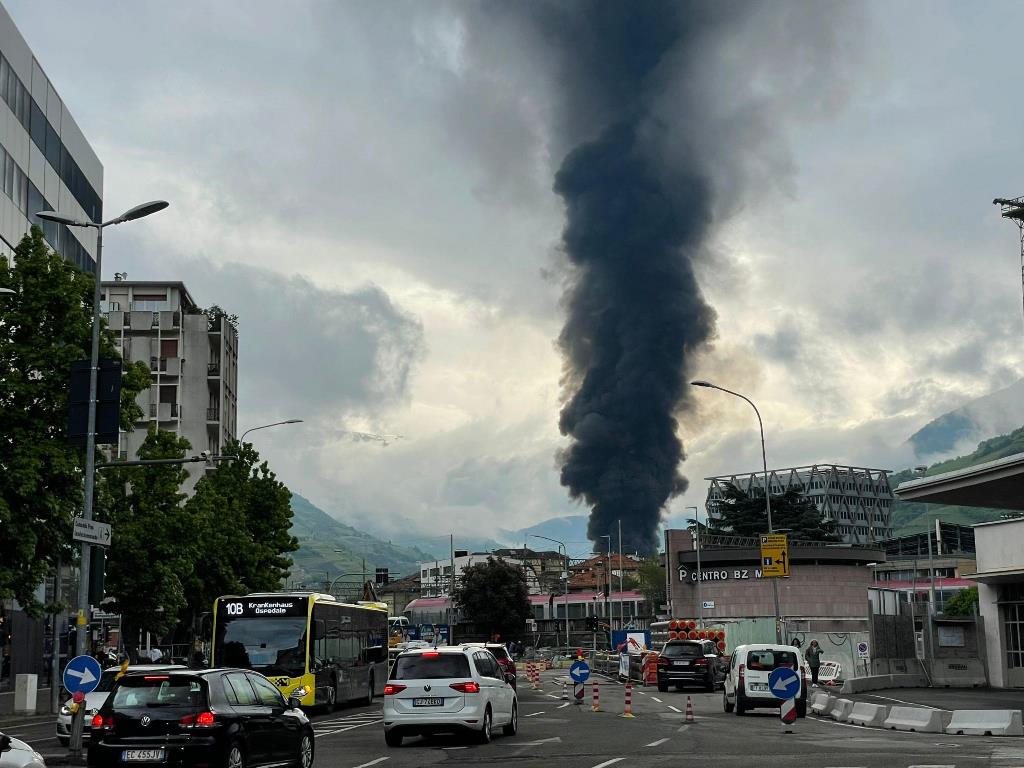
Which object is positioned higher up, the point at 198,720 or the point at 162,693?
the point at 162,693

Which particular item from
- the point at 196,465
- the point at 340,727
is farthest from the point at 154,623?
the point at 196,465

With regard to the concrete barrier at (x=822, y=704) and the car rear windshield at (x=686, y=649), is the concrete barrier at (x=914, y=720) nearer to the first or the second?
the concrete barrier at (x=822, y=704)

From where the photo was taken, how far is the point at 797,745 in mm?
20938

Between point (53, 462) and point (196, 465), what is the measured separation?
63156 mm

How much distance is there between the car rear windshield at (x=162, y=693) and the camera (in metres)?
14.4

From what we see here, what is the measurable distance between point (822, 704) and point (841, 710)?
225 cm

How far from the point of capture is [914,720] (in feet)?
86.1

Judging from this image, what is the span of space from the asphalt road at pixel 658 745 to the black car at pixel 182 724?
124 inches

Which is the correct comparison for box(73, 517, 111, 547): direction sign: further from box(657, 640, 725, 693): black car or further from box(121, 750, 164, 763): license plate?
box(657, 640, 725, 693): black car

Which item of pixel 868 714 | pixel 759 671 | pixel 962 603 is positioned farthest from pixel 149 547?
pixel 962 603

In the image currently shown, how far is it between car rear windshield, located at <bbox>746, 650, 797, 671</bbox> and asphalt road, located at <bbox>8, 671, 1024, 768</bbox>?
1252mm

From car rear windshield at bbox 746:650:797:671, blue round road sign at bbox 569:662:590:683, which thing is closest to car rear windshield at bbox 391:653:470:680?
car rear windshield at bbox 746:650:797:671

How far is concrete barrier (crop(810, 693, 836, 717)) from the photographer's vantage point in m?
31.2

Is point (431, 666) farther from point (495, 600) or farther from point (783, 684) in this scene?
point (495, 600)
